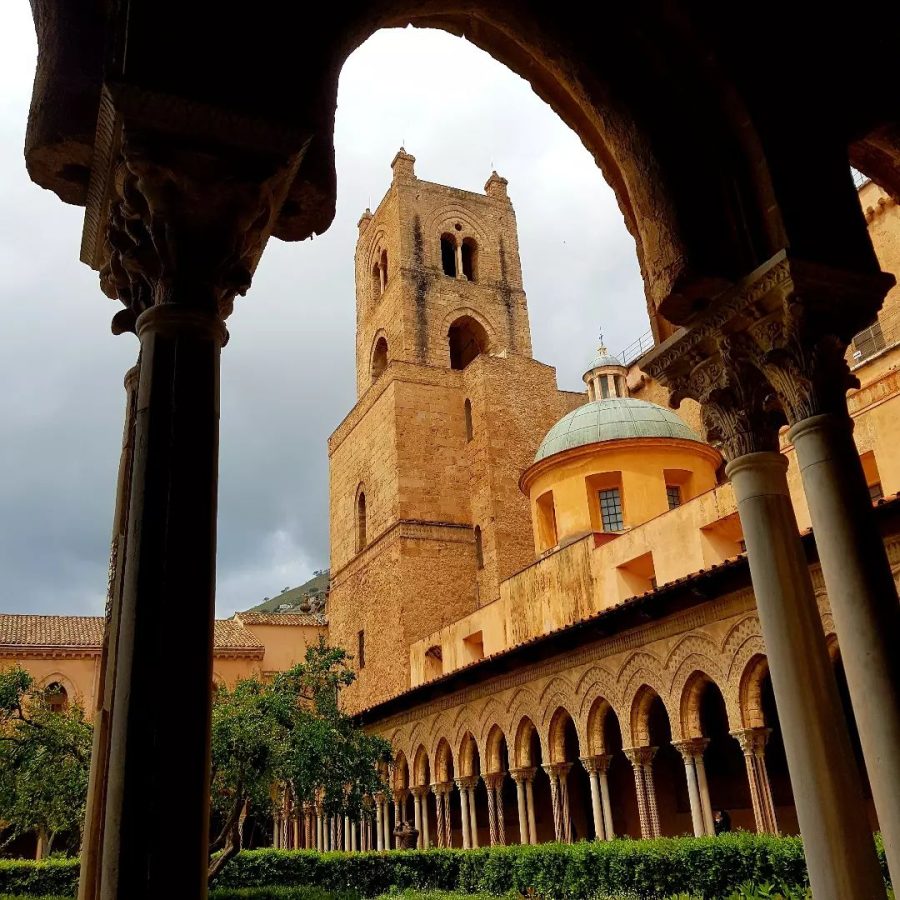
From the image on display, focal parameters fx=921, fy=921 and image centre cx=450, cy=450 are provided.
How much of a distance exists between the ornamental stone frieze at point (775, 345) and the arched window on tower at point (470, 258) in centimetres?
3165

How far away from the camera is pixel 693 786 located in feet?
46.7

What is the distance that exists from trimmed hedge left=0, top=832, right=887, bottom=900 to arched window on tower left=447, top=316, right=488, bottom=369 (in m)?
19.8

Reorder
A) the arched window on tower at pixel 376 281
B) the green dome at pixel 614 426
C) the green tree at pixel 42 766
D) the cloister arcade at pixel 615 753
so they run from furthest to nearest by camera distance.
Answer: the arched window on tower at pixel 376 281 → the green dome at pixel 614 426 → the green tree at pixel 42 766 → the cloister arcade at pixel 615 753

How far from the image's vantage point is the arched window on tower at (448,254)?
117ft

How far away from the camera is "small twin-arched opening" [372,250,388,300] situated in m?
36.2

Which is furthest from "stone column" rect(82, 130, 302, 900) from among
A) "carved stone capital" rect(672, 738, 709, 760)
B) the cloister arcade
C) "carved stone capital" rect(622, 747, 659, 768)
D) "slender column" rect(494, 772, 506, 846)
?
"slender column" rect(494, 772, 506, 846)

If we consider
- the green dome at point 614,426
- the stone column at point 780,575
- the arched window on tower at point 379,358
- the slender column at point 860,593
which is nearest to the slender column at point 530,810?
the green dome at point 614,426

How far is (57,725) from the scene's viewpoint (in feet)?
56.3

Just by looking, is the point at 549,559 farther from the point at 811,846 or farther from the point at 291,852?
the point at 811,846

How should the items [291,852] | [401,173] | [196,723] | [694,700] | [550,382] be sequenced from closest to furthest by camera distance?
[196,723]
[694,700]
[291,852]
[550,382]
[401,173]

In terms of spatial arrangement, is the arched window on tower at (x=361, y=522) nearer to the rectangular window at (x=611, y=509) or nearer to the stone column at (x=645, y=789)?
the rectangular window at (x=611, y=509)

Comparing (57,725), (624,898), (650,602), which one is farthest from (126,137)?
(57,725)

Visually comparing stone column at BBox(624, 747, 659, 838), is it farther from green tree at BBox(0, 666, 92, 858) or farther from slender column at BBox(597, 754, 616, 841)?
green tree at BBox(0, 666, 92, 858)

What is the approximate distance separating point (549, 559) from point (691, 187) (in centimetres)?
1736
